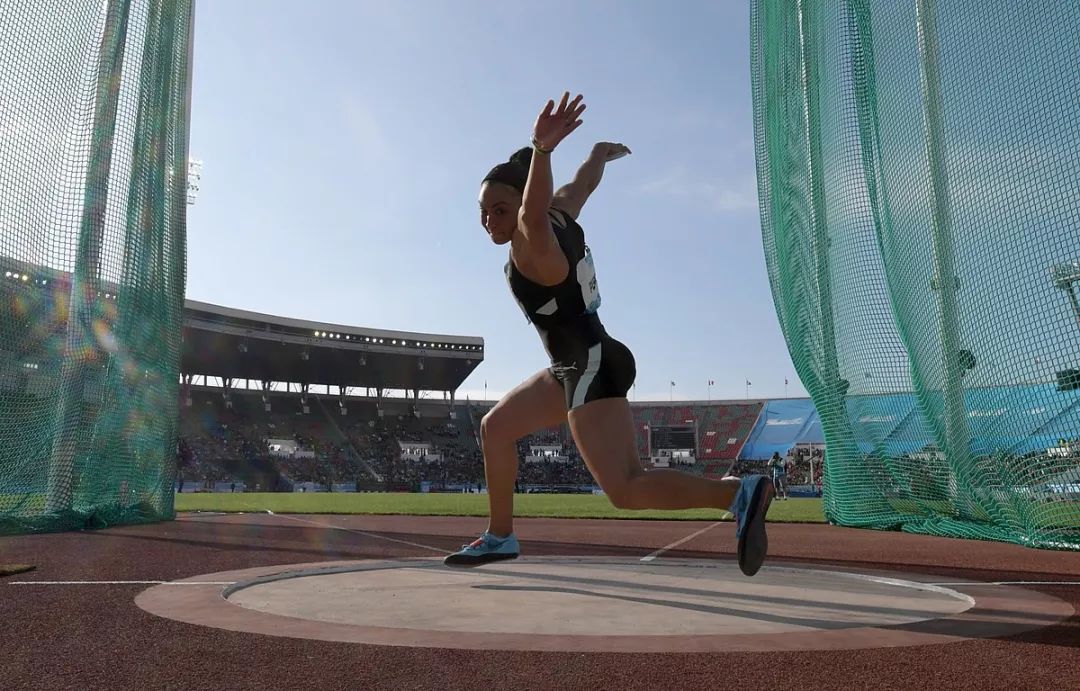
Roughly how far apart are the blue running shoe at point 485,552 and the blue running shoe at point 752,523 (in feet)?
3.93

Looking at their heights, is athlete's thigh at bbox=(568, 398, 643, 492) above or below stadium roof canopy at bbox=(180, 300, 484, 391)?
below

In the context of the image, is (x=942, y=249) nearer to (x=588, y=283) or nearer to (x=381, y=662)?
(x=588, y=283)

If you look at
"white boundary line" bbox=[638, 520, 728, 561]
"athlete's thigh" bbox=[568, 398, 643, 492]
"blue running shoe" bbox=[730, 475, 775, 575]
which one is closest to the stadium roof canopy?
"white boundary line" bbox=[638, 520, 728, 561]

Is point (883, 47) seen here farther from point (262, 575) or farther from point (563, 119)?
point (262, 575)

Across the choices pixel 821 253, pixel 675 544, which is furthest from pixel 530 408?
pixel 821 253

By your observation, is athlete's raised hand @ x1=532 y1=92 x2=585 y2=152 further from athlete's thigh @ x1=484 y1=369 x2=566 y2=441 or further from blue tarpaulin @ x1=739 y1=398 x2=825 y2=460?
blue tarpaulin @ x1=739 y1=398 x2=825 y2=460

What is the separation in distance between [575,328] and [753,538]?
3.69 ft

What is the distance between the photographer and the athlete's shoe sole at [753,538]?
326 centimetres

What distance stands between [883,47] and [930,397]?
3.73 m

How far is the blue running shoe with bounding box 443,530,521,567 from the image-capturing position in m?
3.98

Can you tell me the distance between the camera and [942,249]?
7.60 m

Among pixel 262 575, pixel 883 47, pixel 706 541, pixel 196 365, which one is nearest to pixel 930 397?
pixel 706 541

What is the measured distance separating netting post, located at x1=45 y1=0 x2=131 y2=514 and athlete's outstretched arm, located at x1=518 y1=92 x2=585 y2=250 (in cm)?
778

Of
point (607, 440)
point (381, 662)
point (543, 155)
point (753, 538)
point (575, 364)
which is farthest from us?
point (575, 364)
